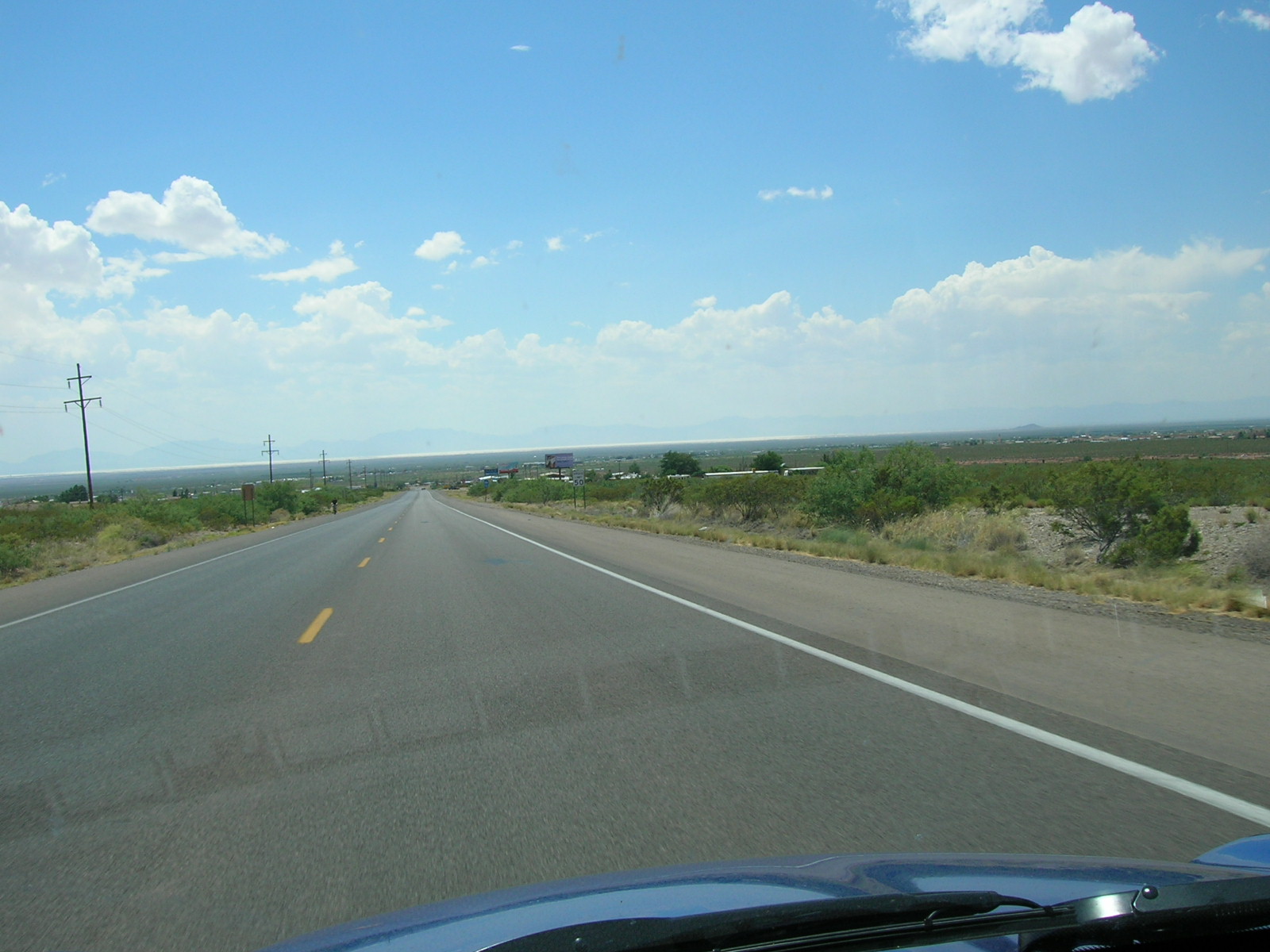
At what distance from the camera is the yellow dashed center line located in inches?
435

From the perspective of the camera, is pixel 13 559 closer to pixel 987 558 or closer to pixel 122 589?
pixel 122 589

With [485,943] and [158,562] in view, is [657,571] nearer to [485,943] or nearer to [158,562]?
[485,943]

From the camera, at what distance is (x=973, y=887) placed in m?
3.00

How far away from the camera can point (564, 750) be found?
6129 millimetres

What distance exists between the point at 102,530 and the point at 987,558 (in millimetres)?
39764

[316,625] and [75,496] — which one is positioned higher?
[75,496]

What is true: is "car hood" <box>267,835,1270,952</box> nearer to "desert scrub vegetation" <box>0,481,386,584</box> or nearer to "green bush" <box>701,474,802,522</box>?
"desert scrub vegetation" <box>0,481,386,584</box>

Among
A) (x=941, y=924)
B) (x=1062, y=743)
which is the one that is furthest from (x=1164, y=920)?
(x=1062, y=743)

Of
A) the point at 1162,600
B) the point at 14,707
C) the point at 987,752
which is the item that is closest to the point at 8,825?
the point at 14,707

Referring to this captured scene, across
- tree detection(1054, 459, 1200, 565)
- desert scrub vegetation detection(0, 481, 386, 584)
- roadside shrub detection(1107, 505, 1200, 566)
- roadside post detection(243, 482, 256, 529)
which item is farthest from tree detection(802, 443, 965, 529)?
roadside post detection(243, 482, 256, 529)

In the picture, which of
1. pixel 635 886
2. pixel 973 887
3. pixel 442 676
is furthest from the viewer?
pixel 442 676

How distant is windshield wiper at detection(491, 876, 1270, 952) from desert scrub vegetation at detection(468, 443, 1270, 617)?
9765 mm

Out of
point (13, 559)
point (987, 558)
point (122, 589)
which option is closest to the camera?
point (987, 558)

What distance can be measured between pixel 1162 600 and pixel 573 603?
772 centimetres
